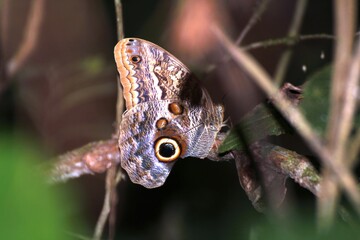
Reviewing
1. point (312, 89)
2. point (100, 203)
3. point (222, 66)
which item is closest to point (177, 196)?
point (100, 203)

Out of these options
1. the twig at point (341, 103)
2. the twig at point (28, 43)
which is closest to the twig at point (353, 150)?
the twig at point (341, 103)

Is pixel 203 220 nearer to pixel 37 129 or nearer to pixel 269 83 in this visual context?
pixel 37 129

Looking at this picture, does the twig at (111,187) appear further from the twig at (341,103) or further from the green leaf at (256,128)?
the twig at (341,103)

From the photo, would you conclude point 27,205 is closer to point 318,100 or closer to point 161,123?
point 318,100

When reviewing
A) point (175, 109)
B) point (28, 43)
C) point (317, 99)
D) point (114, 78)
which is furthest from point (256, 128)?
point (114, 78)

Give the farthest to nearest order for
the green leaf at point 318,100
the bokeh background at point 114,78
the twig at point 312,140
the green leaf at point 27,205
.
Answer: the bokeh background at point 114,78 < the green leaf at point 318,100 < the twig at point 312,140 < the green leaf at point 27,205

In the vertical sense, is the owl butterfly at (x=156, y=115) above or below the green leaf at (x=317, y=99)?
above

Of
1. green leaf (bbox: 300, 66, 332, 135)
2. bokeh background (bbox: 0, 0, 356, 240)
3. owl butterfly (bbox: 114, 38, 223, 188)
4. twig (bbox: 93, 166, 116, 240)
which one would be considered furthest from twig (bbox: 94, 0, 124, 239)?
green leaf (bbox: 300, 66, 332, 135)
